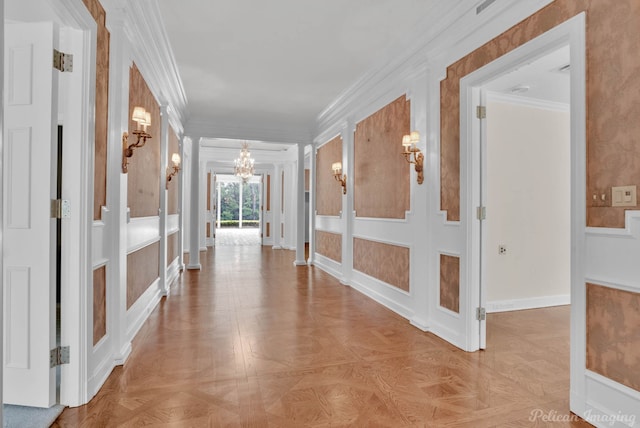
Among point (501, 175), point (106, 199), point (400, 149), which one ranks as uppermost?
point (400, 149)

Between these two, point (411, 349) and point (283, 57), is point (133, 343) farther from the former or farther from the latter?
point (283, 57)

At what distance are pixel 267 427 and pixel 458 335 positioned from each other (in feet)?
6.38

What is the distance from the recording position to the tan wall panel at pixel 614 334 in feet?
5.86

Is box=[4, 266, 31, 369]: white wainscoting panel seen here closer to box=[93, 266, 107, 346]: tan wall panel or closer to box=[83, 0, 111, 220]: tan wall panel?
box=[93, 266, 107, 346]: tan wall panel

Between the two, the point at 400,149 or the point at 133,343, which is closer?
the point at 133,343

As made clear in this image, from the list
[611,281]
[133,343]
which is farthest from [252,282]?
[611,281]

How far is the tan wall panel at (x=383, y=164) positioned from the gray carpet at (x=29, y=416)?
3.50 meters

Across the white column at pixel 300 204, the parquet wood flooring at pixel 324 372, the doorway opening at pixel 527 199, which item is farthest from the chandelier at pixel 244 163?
the doorway opening at pixel 527 199

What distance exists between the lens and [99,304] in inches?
96.0

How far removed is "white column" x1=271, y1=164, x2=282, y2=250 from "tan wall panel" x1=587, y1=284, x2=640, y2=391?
9490mm

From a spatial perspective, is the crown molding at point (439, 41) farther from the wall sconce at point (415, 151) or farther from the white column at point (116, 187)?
the white column at point (116, 187)

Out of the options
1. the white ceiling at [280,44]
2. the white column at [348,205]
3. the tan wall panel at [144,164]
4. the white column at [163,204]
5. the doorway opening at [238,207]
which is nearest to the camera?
the white ceiling at [280,44]

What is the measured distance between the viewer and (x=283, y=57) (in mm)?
4148

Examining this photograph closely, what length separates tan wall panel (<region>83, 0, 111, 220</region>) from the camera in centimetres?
234
